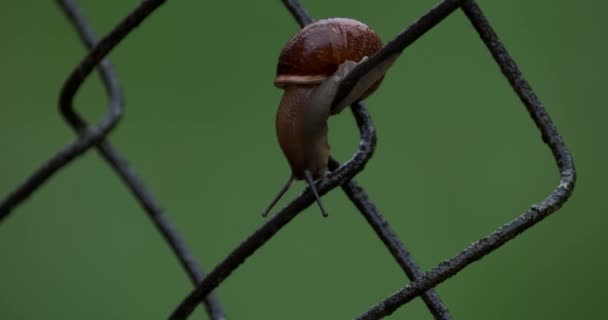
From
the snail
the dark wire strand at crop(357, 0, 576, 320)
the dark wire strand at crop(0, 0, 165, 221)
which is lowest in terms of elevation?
the dark wire strand at crop(357, 0, 576, 320)

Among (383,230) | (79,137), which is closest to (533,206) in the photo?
(383,230)

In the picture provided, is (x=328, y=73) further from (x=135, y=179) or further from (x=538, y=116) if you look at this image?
(x=135, y=179)

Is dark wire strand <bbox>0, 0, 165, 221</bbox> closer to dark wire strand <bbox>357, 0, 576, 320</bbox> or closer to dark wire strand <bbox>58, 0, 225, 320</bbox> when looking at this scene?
dark wire strand <bbox>58, 0, 225, 320</bbox>

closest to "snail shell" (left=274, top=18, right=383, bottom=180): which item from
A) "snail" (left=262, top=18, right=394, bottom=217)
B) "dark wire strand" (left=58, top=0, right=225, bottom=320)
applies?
"snail" (left=262, top=18, right=394, bottom=217)

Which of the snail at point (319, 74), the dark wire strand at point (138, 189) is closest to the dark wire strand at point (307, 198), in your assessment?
the snail at point (319, 74)

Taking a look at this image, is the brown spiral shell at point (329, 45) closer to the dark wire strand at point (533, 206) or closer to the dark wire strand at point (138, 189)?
the dark wire strand at point (533, 206)

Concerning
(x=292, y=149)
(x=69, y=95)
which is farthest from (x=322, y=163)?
(x=69, y=95)
